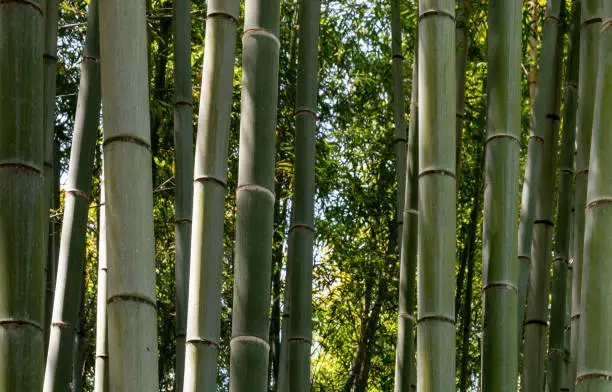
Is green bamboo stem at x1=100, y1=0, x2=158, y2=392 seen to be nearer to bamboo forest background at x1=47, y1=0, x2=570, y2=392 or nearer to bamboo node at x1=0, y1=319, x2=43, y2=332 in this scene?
bamboo node at x1=0, y1=319, x2=43, y2=332

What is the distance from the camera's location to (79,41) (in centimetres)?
662

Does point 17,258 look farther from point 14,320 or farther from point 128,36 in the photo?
point 128,36

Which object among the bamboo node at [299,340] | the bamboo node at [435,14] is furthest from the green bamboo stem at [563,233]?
the bamboo node at [435,14]

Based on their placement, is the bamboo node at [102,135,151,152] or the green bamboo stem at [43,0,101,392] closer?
the bamboo node at [102,135,151,152]

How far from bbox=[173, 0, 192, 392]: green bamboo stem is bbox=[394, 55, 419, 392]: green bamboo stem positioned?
782 mm

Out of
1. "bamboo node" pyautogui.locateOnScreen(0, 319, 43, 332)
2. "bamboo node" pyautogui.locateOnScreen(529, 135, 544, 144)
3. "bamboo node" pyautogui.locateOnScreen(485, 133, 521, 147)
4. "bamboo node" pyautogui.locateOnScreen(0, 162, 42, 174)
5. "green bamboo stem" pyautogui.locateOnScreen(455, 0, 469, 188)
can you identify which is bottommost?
"bamboo node" pyautogui.locateOnScreen(0, 319, 43, 332)

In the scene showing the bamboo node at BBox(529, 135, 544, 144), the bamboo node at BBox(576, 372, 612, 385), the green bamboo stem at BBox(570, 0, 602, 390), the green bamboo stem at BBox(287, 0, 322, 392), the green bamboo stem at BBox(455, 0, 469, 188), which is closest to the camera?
the bamboo node at BBox(576, 372, 612, 385)

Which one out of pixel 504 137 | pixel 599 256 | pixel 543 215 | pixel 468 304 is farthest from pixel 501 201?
pixel 468 304

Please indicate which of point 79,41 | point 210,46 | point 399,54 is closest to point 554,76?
point 399,54

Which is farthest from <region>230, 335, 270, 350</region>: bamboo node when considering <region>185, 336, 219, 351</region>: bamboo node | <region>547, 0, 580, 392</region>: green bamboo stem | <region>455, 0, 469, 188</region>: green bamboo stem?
<region>455, 0, 469, 188</region>: green bamboo stem

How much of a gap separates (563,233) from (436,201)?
1.62 meters

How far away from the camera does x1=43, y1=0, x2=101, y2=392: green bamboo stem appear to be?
315cm

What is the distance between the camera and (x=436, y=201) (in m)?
2.59

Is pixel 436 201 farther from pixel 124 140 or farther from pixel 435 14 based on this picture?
→ pixel 124 140
